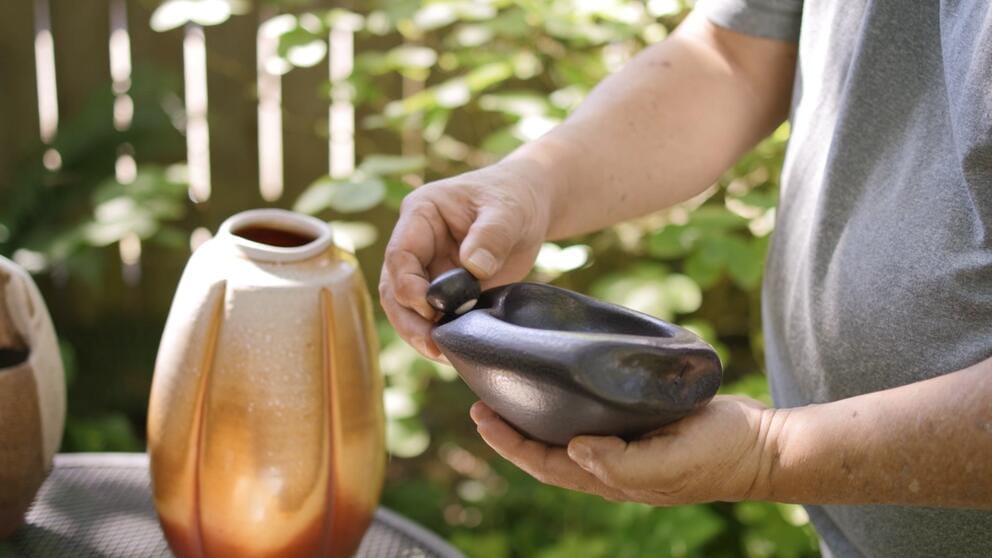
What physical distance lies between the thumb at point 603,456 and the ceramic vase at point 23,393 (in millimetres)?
584

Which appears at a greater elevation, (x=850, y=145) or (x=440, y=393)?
(x=850, y=145)

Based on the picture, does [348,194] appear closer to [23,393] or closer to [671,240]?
[671,240]

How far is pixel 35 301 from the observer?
3.41ft

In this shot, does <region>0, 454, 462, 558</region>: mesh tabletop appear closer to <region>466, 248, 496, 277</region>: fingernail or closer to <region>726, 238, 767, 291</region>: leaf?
<region>466, 248, 496, 277</region>: fingernail

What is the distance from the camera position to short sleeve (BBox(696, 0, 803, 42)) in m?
1.02

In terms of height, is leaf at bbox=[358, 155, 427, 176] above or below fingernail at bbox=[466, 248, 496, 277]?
below

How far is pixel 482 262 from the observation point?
0.86 metres

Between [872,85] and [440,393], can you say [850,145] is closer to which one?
[872,85]

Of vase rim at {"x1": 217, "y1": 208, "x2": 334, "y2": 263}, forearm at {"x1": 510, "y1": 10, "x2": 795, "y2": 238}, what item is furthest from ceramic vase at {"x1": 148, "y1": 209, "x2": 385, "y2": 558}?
forearm at {"x1": 510, "y1": 10, "x2": 795, "y2": 238}

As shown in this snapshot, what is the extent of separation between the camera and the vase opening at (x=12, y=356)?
1.02 metres

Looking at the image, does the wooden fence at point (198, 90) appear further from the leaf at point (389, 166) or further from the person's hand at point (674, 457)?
the person's hand at point (674, 457)

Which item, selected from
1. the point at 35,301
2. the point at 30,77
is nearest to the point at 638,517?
the point at 35,301

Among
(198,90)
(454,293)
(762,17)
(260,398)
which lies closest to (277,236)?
(260,398)

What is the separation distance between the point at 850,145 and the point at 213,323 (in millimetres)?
566
